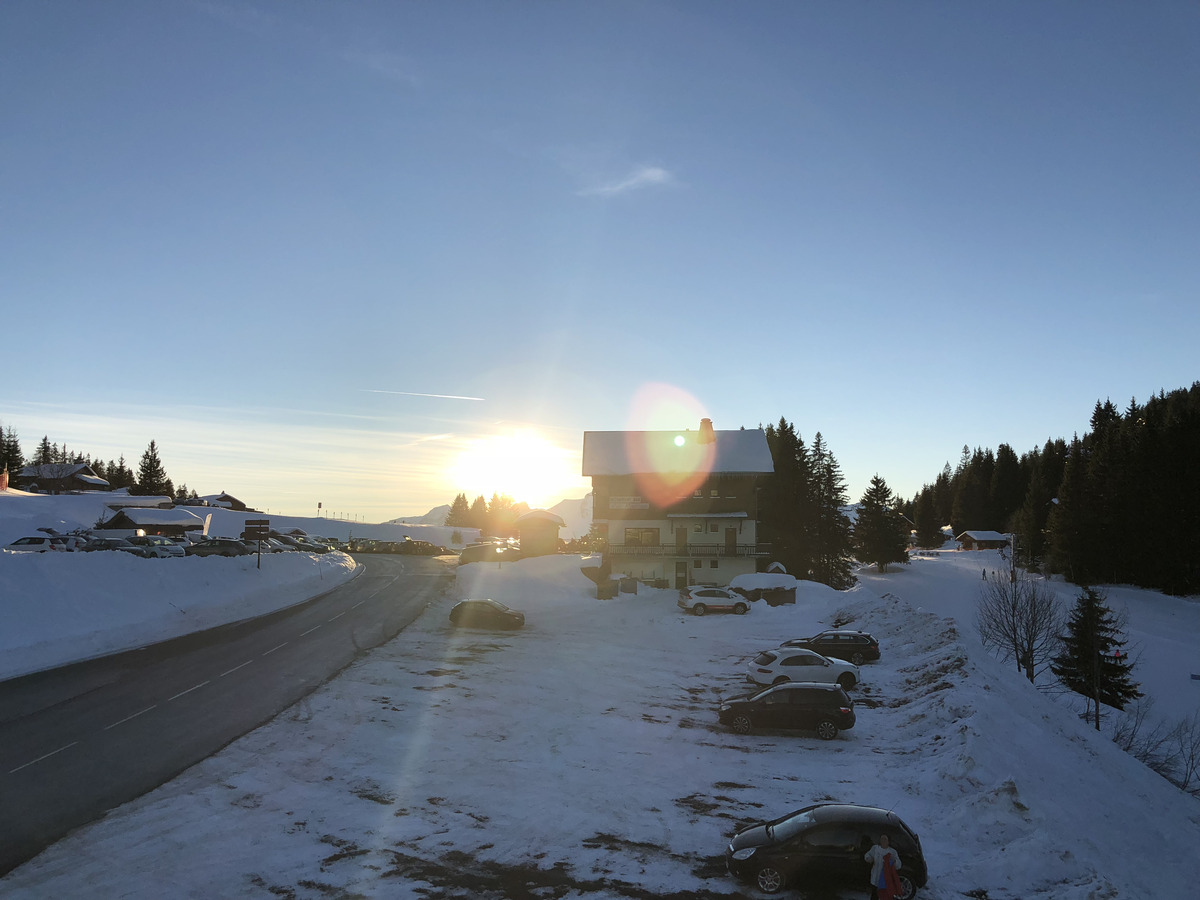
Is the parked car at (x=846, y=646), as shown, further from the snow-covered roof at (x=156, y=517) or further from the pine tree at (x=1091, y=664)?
the snow-covered roof at (x=156, y=517)

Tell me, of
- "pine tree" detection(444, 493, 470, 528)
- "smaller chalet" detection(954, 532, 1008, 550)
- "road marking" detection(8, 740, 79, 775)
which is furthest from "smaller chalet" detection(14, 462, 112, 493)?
"smaller chalet" detection(954, 532, 1008, 550)

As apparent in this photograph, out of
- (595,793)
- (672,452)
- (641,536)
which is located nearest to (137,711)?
(595,793)

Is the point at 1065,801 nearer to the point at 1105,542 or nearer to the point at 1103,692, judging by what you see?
the point at 1103,692

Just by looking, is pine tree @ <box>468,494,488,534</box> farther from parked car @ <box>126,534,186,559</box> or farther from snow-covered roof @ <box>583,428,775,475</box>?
parked car @ <box>126,534,186,559</box>

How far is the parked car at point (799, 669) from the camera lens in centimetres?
2678

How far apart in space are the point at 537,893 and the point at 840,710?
1248 centimetres

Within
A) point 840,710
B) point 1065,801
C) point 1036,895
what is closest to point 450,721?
point 840,710

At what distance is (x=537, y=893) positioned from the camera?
39.1 feet

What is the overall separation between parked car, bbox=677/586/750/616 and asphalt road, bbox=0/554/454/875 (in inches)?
771

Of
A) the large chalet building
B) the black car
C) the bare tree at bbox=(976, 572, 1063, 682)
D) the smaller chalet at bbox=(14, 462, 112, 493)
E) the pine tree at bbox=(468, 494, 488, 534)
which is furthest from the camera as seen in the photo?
the pine tree at bbox=(468, 494, 488, 534)

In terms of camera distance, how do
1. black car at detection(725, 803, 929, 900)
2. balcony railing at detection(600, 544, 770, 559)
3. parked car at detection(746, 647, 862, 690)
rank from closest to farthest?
black car at detection(725, 803, 929, 900) < parked car at detection(746, 647, 862, 690) < balcony railing at detection(600, 544, 770, 559)

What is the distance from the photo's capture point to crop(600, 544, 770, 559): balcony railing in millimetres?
59594

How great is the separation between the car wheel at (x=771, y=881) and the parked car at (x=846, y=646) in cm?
2126

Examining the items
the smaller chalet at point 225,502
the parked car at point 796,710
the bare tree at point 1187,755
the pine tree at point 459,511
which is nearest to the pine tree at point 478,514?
the pine tree at point 459,511
